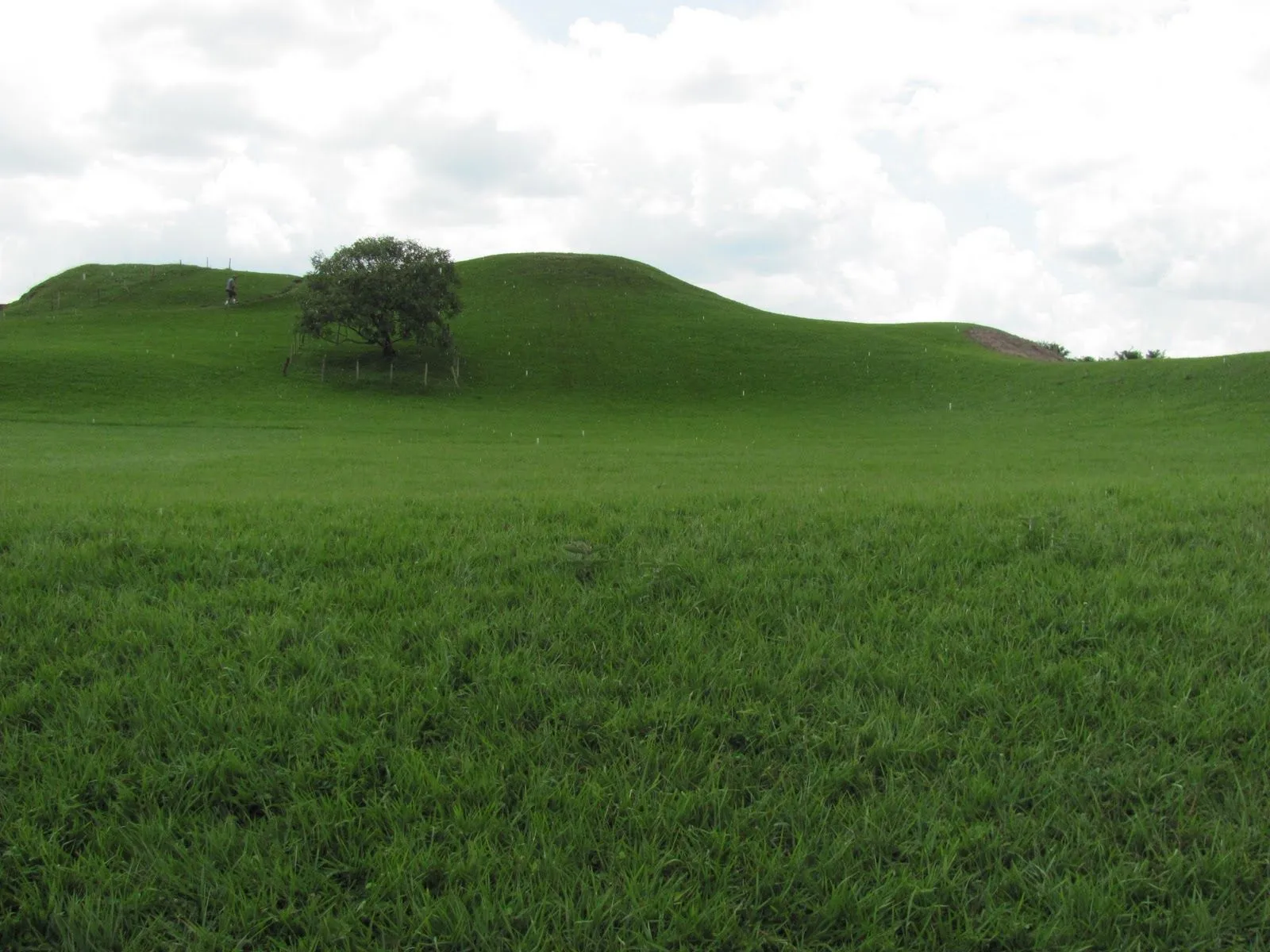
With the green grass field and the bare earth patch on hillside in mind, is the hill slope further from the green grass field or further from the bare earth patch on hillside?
the green grass field

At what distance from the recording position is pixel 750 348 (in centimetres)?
6316

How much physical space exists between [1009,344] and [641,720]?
2936 inches

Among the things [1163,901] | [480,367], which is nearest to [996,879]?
[1163,901]

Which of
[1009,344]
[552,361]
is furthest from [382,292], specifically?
[1009,344]

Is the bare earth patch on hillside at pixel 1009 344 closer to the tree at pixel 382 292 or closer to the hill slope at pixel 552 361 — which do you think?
the hill slope at pixel 552 361

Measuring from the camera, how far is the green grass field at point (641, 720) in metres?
3.21

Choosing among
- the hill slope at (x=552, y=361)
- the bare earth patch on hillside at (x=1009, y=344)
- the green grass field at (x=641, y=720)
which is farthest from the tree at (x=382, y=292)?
the bare earth patch on hillside at (x=1009, y=344)

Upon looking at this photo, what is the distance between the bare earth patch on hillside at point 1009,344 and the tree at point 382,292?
4610 cm

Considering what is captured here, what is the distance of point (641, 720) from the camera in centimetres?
439

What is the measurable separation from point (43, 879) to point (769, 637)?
13.3 feet

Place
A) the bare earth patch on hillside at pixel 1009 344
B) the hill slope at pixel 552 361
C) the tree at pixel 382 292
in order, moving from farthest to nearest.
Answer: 1. the bare earth patch on hillside at pixel 1009 344
2. the tree at pixel 382 292
3. the hill slope at pixel 552 361

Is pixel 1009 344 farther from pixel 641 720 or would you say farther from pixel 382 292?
pixel 641 720

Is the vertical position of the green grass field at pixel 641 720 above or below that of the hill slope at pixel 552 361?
below

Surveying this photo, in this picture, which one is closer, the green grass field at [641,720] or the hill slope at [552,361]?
the green grass field at [641,720]
